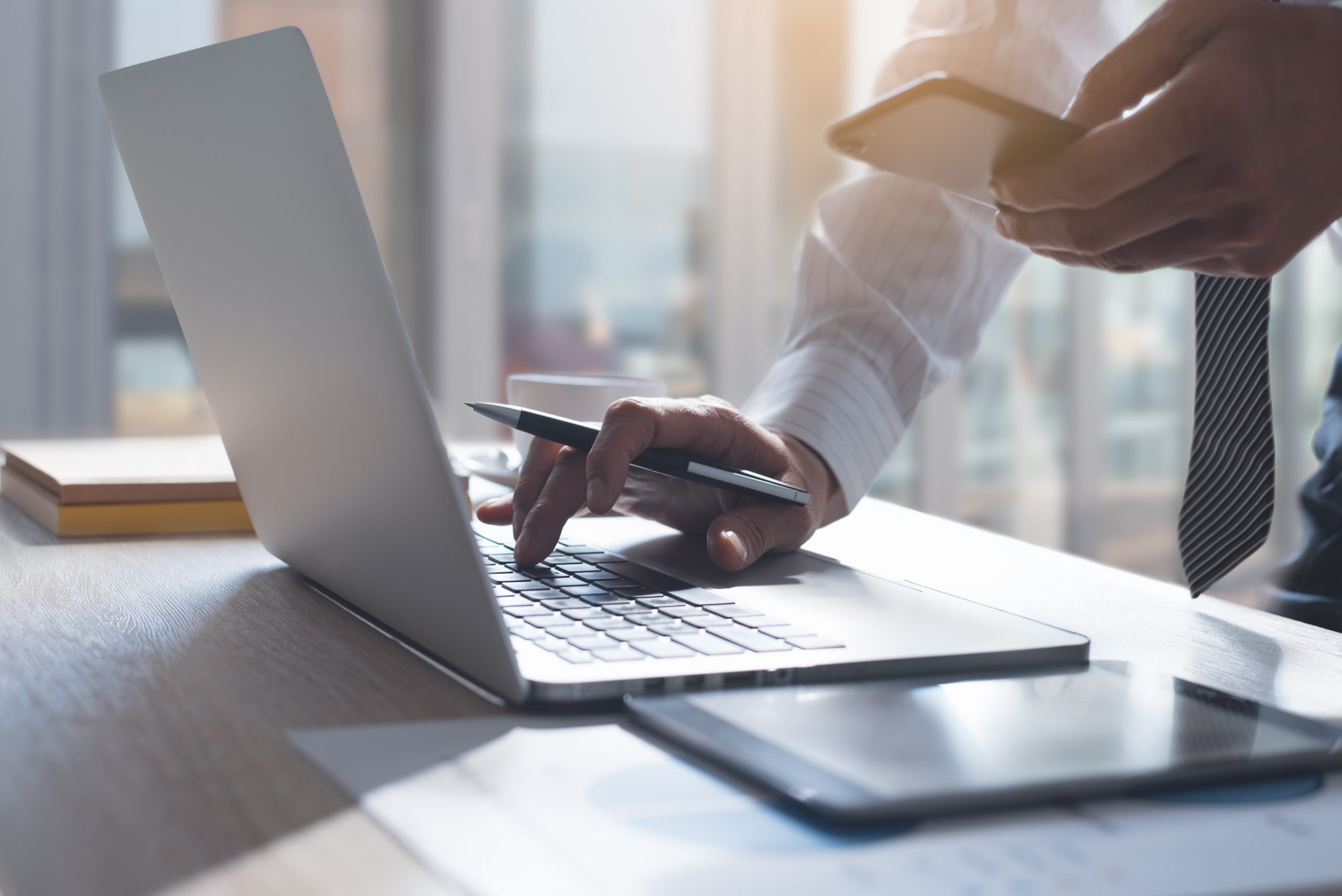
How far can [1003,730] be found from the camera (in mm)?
416

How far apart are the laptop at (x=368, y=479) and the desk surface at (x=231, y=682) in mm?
41

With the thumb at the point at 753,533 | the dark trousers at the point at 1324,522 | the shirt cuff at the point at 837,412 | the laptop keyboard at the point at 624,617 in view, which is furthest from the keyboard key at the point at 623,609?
the dark trousers at the point at 1324,522

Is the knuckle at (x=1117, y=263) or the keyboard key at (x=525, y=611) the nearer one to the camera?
the keyboard key at (x=525, y=611)

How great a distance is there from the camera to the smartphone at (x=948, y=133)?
51 centimetres

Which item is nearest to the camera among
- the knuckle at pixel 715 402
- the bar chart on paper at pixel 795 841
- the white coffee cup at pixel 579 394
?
the bar chart on paper at pixel 795 841

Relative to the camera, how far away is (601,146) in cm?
304

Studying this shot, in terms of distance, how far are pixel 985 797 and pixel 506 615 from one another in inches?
10.7

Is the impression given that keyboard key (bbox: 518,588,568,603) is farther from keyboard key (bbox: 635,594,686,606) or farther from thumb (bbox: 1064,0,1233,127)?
thumb (bbox: 1064,0,1233,127)

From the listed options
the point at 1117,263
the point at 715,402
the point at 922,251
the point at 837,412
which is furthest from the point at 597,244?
the point at 1117,263

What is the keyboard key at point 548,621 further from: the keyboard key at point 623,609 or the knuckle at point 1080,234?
the knuckle at point 1080,234

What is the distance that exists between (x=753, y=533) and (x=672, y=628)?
7.7 inches

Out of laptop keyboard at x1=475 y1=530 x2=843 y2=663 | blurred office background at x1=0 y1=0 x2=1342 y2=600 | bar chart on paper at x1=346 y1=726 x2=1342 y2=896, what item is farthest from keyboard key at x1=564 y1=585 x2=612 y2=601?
blurred office background at x1=0 y1=0 x2=1342 y2=600

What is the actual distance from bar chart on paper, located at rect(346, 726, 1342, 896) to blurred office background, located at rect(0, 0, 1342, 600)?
227 cm

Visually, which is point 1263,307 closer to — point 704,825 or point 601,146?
point 704,825
